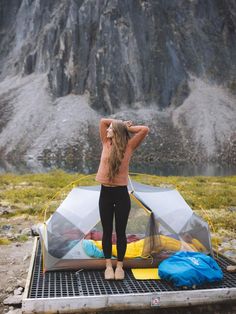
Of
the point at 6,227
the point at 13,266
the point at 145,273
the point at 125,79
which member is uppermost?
the point at 125,79

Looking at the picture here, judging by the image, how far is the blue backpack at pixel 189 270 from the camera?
6.88 m

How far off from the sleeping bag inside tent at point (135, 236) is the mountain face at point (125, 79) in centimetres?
5059

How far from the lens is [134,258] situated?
8.01m

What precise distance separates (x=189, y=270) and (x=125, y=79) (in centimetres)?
6804

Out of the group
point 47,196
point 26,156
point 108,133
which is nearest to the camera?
A: point 108,133

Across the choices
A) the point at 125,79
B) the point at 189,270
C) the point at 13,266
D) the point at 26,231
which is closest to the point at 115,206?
the point at 189,270

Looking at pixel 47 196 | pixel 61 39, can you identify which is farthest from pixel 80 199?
pixel 61 39

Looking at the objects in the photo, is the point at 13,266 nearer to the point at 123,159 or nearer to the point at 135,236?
the point at 135,236

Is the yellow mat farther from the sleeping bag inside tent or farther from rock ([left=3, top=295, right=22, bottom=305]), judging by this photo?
rock ([left=3, top=295, right=22, bottom=305])

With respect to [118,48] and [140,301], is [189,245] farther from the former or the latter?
[118,48]

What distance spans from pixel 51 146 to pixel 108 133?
55.0 meters

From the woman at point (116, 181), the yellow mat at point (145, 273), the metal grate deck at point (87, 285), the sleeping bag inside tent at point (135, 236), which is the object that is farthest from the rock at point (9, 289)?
the yellow mat at point (145, 273)

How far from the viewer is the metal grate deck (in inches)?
259

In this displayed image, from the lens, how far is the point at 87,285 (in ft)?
22.7
